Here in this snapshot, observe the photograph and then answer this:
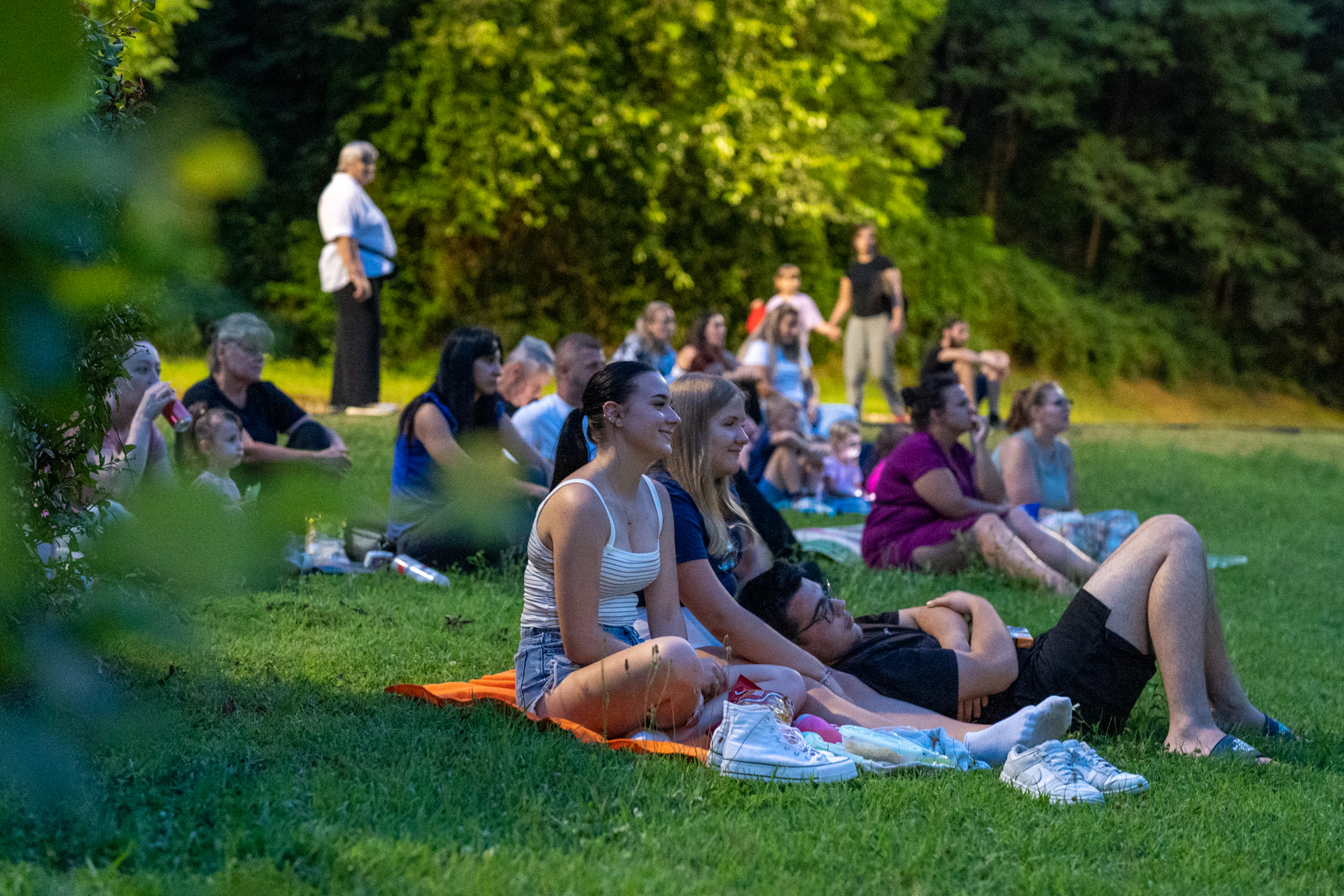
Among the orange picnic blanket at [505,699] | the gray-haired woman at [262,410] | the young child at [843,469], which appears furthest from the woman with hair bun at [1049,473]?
the orange picnic blanket at [505,699]

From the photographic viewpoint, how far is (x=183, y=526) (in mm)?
985

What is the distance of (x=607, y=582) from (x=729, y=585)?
0.96m

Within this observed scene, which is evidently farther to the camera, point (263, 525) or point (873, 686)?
point (873, 686)

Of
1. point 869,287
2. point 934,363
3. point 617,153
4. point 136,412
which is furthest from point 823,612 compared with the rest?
point 617,153

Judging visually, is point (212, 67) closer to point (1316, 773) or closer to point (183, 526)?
point (183, 526)

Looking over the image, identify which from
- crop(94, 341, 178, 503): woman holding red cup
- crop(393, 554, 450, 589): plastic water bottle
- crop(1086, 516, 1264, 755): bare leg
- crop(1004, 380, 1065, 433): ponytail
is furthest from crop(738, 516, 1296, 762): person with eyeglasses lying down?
crop(1004, 380, 1065, 433): ponytail

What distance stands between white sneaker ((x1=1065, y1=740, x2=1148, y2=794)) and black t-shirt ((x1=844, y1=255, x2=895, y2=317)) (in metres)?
12.3

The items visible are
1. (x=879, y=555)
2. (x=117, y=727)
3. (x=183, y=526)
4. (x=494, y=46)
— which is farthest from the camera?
(x=494, y=46)

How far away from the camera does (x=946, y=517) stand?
7.09 metres

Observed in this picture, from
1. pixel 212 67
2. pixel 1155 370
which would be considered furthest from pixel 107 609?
pixel 1155 370

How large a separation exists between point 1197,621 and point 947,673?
796 millimetres

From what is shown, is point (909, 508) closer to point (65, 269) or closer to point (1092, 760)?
point (1092, 760)

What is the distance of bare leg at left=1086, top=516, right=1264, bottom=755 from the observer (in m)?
4.13

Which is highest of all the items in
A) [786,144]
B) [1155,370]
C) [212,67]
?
[786,144]
